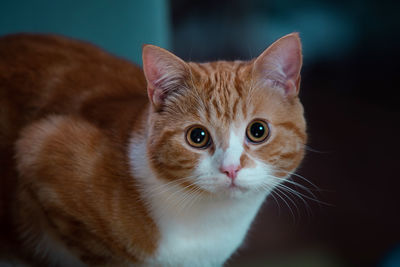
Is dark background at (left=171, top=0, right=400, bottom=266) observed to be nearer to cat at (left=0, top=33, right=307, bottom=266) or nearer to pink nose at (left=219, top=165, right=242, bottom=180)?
cat at (left=0, top=33, right=307, bottom=266)

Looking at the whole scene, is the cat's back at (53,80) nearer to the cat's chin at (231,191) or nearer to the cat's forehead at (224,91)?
the cat's forehead at (224,91)

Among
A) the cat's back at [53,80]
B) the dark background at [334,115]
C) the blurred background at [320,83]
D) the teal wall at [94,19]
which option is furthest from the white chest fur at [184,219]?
the dark background at [334,115]

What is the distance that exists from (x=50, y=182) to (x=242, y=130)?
56 cm

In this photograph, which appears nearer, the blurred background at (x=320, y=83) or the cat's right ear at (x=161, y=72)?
the cat's right ear at (x=161, y=72)

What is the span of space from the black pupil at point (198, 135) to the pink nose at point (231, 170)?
0.11 m

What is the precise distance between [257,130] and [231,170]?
0.15 m

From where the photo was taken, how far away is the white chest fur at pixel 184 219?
1.21m

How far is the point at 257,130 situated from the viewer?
1.12m

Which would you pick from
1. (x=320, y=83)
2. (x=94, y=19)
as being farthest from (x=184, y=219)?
(x=320, y=83)

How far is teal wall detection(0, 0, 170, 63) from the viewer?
1.59 m

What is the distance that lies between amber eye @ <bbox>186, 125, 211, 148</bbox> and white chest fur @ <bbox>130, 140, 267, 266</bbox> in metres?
0.16

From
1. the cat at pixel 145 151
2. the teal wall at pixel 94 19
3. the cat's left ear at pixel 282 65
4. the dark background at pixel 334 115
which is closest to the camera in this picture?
the cat's left ear at pixel 282 65

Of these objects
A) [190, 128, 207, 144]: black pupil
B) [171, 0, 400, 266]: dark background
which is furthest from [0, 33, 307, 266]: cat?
[171, 0, 400, 266]: dark background

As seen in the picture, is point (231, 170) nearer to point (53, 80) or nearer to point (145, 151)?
point (145, 151)
